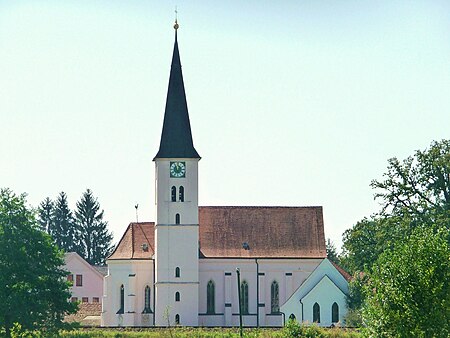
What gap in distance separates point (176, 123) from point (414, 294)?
34353 mm

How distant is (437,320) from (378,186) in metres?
21.6

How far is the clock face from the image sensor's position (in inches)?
2785

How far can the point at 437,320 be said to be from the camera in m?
37.6

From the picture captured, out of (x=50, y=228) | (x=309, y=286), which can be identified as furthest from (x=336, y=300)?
(x=50, y=228)

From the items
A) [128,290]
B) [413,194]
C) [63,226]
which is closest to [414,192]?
[413,194]

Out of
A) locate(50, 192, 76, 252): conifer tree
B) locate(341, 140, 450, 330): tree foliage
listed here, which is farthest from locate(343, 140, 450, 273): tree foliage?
locate(50, 192, 76, 252): conifer tree

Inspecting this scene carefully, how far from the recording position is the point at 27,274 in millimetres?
55375

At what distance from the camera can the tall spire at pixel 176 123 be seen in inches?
2763

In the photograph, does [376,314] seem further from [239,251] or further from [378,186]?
[239,251]

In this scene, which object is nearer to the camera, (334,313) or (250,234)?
(334,313)

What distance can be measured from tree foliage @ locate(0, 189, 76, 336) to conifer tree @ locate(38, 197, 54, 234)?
68673mm

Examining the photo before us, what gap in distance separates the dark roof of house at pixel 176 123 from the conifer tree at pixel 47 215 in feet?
186

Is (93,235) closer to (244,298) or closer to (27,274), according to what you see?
(244,298)

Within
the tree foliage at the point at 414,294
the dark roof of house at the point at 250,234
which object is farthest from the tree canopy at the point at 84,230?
the tree foliage at the point at 414,294
